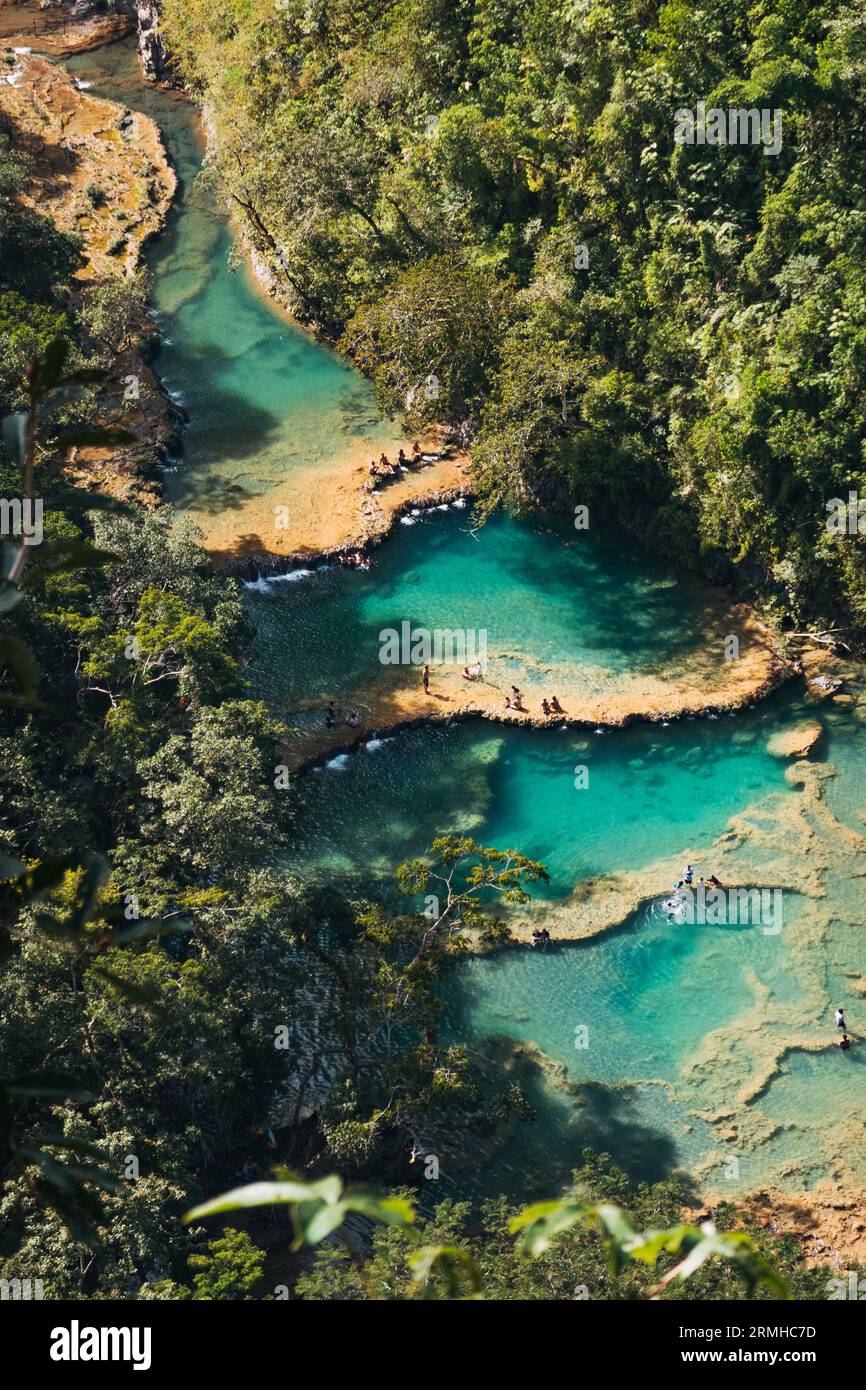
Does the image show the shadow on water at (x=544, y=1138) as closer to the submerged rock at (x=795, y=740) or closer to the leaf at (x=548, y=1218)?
the submerged rock at (x=795, y=740)

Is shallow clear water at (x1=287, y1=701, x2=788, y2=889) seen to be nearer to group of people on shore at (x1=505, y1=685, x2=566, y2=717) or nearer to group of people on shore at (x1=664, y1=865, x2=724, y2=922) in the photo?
group of people on shore at (x1=505, y1=685, x2=566, y2=717)

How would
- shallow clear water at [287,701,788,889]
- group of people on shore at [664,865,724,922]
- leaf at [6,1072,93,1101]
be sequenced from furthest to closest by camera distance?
shallow clear water at [287,701,788,889] < group of people on shore at [664,865,724,922] < leaf at [6,1072,93,1101]

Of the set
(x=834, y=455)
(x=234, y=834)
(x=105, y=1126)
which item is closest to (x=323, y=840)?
(x=234, y=834)

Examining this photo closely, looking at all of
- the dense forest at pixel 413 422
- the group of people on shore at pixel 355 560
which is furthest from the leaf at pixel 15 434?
the group of people on shore at pixel 355 560

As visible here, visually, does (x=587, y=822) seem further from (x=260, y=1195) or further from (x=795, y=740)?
(x=260, y=1195)

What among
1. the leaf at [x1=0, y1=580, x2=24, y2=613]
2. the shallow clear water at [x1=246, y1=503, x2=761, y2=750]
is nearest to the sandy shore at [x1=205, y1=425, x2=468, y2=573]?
the shallow clear water at [x1=246, y1=503, x2=761, y2=750]
